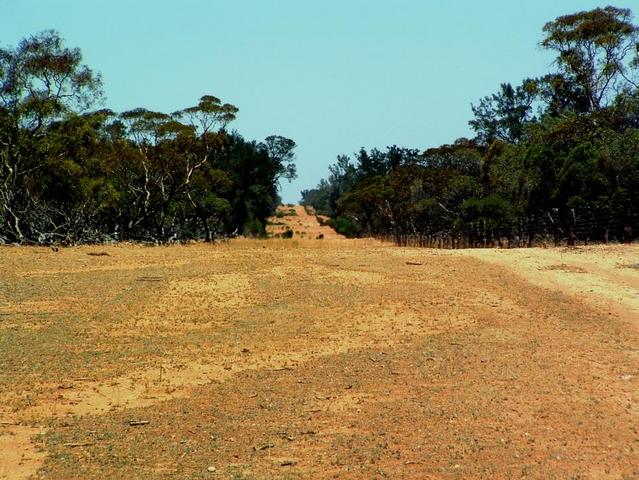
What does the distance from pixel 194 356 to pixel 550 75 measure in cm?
2864

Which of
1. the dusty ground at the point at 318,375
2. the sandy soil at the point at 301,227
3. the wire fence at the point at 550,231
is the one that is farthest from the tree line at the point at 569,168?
the sandy soil at the point at 301,227

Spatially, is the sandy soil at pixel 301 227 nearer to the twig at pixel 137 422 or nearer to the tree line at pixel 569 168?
the tree line at pixel 569 168

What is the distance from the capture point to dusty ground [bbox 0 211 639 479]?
5855mm

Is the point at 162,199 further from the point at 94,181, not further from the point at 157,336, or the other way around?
the point at 157,336

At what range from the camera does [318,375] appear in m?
8.55

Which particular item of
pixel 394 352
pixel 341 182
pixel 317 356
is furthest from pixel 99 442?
pixel 341 182

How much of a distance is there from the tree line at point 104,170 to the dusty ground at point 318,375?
12.0 m

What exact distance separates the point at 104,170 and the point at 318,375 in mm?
25399

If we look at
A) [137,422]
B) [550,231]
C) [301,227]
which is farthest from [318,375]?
[301,227]

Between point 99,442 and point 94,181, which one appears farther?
point 94,181

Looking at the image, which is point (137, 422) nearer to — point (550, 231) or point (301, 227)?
point (550, 231)

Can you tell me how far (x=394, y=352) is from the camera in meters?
9.69

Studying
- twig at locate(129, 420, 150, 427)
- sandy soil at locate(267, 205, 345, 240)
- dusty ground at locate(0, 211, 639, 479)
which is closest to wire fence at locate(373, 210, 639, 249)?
dusty ground at locate(0, 211, 639, 479)

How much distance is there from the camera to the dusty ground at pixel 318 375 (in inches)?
231
